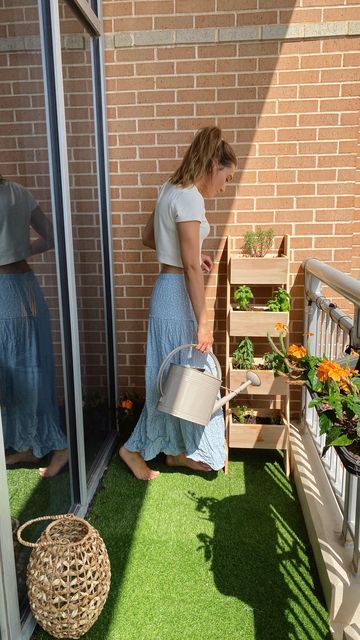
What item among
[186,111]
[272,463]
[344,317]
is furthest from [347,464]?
[186,111]

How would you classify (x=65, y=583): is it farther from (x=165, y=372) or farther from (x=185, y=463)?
(x=185, y=463)

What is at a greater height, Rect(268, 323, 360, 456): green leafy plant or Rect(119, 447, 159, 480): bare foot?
Rect(268, 323, 360, 456): green leafy plant

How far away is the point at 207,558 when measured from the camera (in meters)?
2.03

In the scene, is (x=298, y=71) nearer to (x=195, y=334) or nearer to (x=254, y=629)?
(x=195, y=334)

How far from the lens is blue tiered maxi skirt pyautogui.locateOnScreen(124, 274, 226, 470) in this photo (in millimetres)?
2434

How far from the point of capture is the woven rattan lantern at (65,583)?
5.01 ft

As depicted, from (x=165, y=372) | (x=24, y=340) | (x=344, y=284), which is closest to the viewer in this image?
(x=24, y=340)

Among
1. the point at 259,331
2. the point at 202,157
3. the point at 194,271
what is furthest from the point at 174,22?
the point at 259,331

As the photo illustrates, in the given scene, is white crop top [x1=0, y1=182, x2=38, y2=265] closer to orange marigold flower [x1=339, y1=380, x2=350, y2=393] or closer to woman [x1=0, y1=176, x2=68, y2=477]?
woman [x1=0, y1=176, x2=68, y2=477]

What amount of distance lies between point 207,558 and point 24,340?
114 cm

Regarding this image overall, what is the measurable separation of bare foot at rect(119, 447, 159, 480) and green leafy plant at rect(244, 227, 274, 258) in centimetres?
124

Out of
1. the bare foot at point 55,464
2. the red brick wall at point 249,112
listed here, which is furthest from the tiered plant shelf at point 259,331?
the bare foot at point 55,464

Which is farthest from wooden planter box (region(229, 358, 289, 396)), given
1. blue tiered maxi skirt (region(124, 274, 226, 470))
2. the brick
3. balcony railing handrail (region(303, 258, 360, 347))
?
the brick

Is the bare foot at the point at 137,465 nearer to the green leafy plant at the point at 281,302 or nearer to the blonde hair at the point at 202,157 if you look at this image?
the green leafy plant at the point at 281,302
